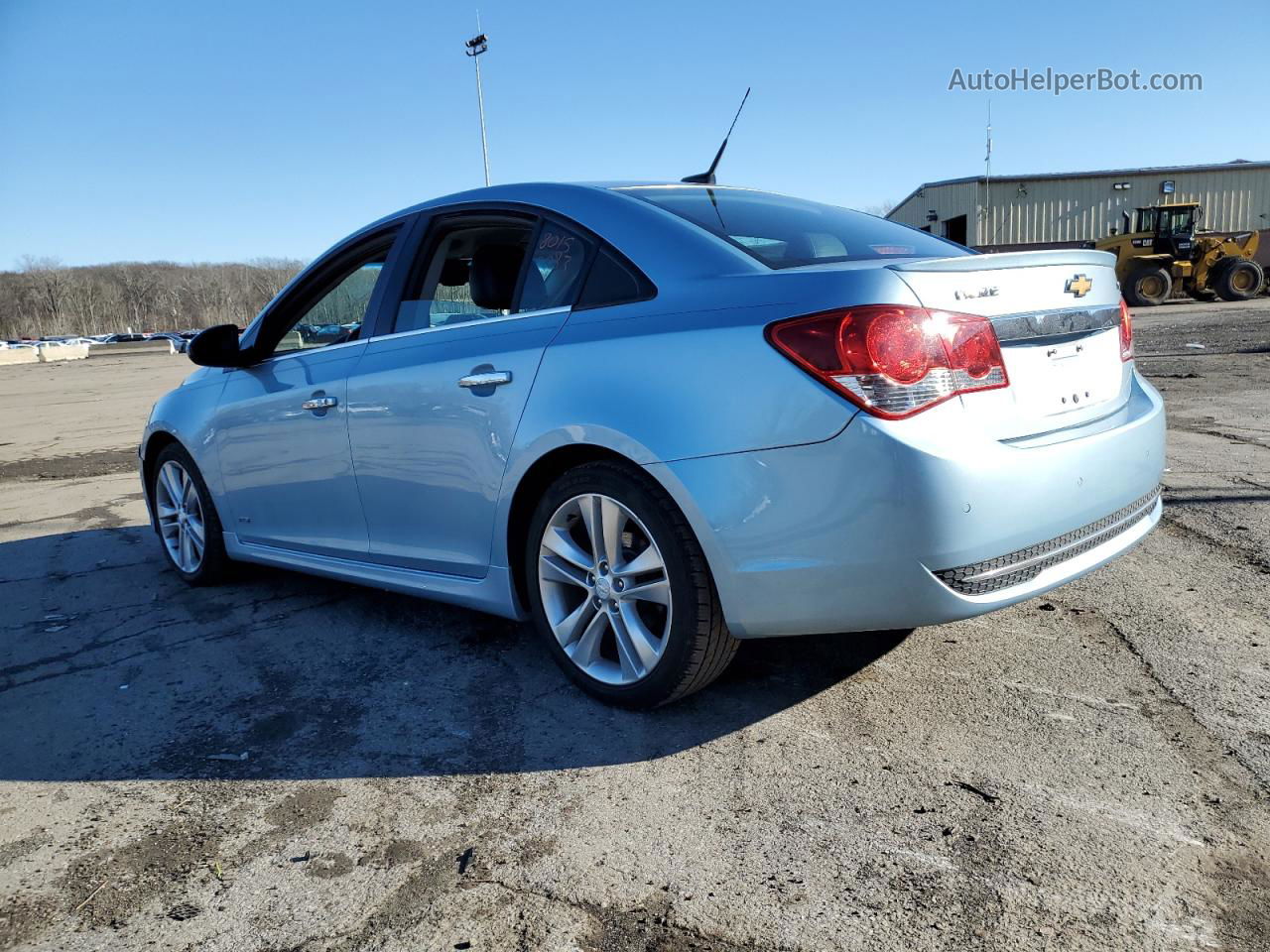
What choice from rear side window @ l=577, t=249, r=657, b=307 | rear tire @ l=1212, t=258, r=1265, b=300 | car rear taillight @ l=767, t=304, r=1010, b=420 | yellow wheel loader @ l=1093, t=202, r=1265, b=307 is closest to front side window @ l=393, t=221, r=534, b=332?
rear side window @ l=577, t=249, r=657, b=307

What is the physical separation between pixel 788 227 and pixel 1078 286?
0.89 m

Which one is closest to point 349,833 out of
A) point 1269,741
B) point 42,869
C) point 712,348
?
point 42,869

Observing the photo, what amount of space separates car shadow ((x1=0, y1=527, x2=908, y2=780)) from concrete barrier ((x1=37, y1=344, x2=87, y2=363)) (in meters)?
51.7

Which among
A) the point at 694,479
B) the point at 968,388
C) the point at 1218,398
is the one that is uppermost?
the point at 968,388

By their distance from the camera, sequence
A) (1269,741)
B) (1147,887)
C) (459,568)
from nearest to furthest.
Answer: (1147,887)
(1269,741)
(459,568)

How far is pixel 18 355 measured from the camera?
48.0 meters

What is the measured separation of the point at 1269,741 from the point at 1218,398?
24.7ft

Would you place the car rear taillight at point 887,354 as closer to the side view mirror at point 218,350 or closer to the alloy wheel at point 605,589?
the alloy wheel at point 605,589

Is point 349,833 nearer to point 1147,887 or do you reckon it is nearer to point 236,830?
point 236,830

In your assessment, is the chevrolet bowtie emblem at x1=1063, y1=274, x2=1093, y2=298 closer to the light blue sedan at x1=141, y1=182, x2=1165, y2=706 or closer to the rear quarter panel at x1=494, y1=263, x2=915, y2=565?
the light blue sedan at x1=141, y1=182, x2=1165, y2=706

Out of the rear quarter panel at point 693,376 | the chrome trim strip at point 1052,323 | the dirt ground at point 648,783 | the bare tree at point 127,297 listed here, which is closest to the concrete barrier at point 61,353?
the dirt ground at point 648,783

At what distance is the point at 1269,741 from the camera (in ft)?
8.16

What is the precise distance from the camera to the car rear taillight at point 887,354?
2307 mm

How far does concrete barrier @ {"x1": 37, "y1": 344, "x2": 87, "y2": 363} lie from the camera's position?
160 feet
